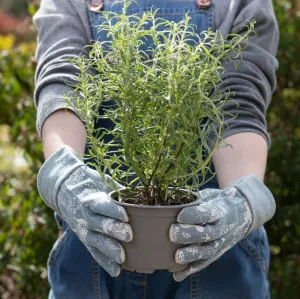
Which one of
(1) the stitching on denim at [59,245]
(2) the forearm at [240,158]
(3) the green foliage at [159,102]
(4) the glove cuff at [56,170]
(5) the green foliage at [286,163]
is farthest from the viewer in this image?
(5) the green foliage at [286,163]

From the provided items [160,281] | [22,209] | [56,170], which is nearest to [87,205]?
[56,170]

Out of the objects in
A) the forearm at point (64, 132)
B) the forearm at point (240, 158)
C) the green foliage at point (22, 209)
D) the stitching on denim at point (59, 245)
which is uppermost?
the forearm at point (64, 132)

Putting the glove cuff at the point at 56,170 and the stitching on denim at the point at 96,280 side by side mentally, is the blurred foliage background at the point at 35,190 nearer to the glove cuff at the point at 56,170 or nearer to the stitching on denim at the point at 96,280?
the stitching on denim at the point at 96,280

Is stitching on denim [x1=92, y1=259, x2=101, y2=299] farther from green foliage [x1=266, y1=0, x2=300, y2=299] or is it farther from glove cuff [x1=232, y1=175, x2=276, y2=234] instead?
green foliage [x1=266, y1=0, x2=300, y2=299]

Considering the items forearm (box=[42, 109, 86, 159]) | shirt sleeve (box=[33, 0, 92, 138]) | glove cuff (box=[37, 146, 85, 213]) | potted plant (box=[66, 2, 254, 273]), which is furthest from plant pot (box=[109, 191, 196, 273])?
shirt sleeve (box=[33, 0, 92, 138])

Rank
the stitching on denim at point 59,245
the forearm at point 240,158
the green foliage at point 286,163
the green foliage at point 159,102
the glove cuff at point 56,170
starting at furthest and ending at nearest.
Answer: the green foliage at point 286,163
the stitching on denim at point 59,245
the forearm at point 240,158
the glove cuff at point 56,170
the green foliage at point 159,102

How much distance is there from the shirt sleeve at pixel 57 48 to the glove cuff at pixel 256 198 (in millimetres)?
445

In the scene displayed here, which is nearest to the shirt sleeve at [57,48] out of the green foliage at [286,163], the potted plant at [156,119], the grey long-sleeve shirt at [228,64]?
the grey long-sleeve shirt at [228,64]

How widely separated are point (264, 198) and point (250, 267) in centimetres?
25

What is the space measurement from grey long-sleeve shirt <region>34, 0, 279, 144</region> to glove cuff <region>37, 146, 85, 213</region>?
0.15 metres

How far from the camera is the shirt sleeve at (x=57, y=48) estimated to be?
153cm

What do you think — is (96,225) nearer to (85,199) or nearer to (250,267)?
(85,199)

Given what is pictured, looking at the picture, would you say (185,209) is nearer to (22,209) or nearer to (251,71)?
(251,71)

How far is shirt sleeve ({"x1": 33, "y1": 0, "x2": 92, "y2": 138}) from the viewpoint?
1528 millimetres
